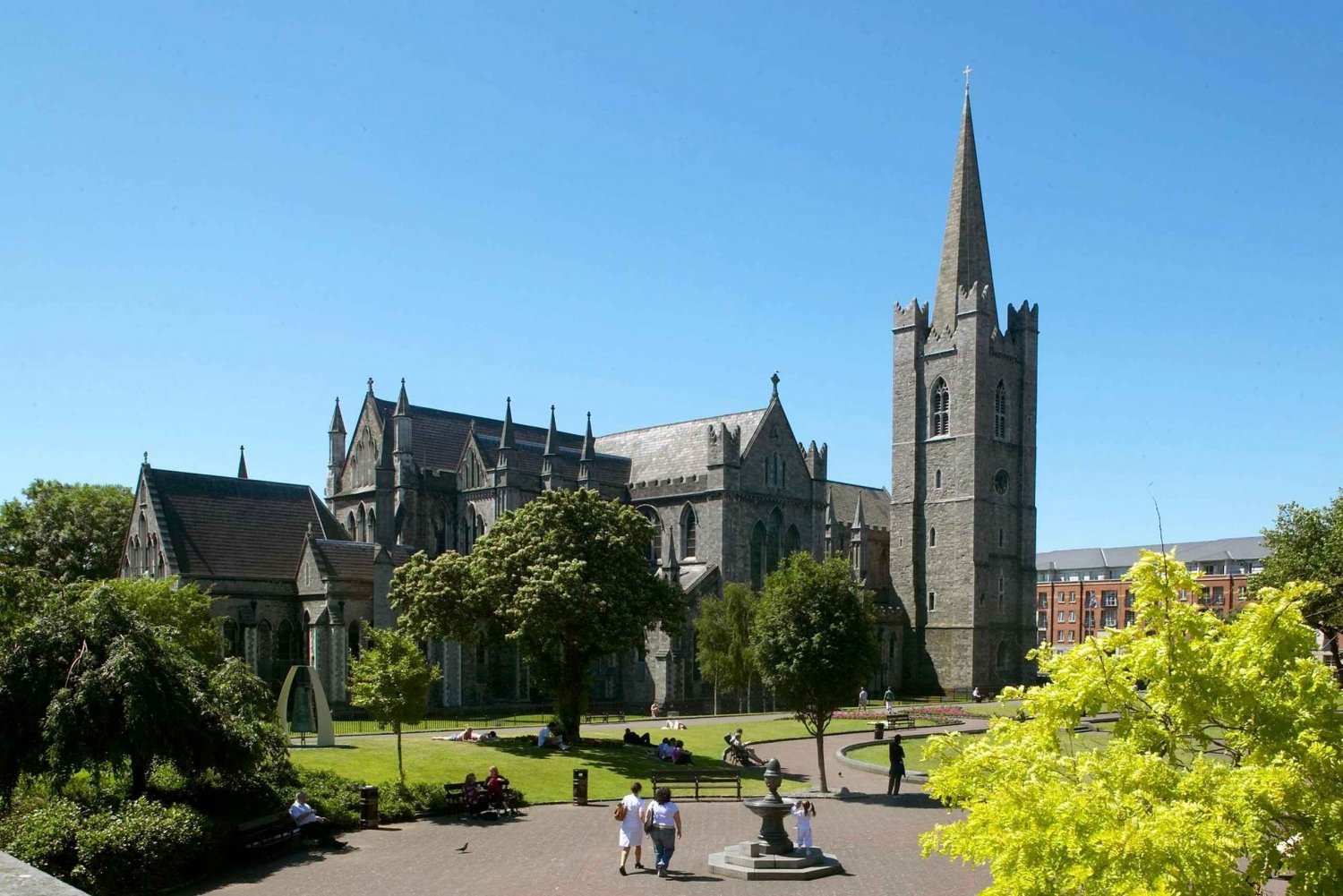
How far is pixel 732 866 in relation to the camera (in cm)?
2189

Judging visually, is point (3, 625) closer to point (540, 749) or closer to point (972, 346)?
point (540, 749)

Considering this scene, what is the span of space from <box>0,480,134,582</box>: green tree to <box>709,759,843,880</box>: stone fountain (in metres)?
49.7

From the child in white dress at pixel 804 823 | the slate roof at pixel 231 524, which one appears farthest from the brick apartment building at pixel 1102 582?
the child in white dress at pixel 804 823

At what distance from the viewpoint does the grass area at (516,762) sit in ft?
102

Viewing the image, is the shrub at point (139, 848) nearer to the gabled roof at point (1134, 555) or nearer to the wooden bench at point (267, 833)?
the wooden bench at point (267, 833)

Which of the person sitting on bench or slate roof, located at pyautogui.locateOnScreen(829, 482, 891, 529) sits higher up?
slate roof, located at pyautogui.locateOnScreen(829, 482, 891, 529)

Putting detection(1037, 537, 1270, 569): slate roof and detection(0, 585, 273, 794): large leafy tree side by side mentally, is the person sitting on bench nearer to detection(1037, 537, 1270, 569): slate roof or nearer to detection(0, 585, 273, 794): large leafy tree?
detection(0, 585, 273, 794): large leafy tree

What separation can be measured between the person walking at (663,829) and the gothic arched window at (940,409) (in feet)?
195

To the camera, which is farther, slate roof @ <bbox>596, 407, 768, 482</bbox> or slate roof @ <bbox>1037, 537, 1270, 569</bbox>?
slate roof @ <bbox>1037, 537, 1270, 569</bbox>

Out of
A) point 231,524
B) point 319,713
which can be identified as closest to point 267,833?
point 319,713

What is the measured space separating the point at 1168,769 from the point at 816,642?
2084 cm

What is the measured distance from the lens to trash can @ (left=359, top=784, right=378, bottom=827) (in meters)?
25.7

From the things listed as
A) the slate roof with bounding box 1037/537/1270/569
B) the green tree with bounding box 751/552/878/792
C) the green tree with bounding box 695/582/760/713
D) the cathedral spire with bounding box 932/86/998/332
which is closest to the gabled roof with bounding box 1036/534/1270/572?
the slate roof with bounding box 1037/537/1270/569

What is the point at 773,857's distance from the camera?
2195cm
